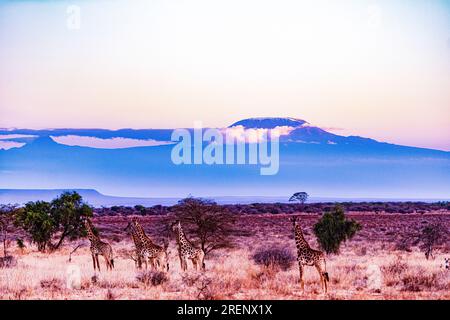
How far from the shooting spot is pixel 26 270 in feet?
47.6

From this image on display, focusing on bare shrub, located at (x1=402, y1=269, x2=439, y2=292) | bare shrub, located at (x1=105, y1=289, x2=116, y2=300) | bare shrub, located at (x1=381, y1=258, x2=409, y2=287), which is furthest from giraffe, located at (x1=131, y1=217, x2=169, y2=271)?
bare shrub, located at (x1=402, y1=269, x2=439, y2=292)

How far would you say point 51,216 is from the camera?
65.6 feet

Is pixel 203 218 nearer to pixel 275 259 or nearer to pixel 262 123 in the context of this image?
pixel 275 259

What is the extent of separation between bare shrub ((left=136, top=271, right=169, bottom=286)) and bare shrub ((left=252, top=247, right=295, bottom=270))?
2.44 m

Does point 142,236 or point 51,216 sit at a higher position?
point 51,216

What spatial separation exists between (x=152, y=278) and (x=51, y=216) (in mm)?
7680

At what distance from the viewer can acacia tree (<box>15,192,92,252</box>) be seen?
1955cm

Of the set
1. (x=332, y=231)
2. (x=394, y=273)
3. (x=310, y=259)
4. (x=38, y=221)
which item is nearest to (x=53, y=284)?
(x=310, y=259)

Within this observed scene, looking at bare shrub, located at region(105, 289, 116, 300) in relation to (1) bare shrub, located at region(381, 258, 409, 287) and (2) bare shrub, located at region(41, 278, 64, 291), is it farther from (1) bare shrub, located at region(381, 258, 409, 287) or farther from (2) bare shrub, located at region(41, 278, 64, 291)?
(1) bare shrub, located at region(381, 258, 409, 287)

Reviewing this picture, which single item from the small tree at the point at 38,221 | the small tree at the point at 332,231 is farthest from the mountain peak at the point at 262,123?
the small tree at the point at 38,221

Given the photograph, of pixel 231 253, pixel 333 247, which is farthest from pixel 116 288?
pixel 333 247

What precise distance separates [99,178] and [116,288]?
3.45m

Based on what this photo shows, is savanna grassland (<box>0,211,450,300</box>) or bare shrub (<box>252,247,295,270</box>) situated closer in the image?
savanna grassland (<box>0,211,450,300</box>)
